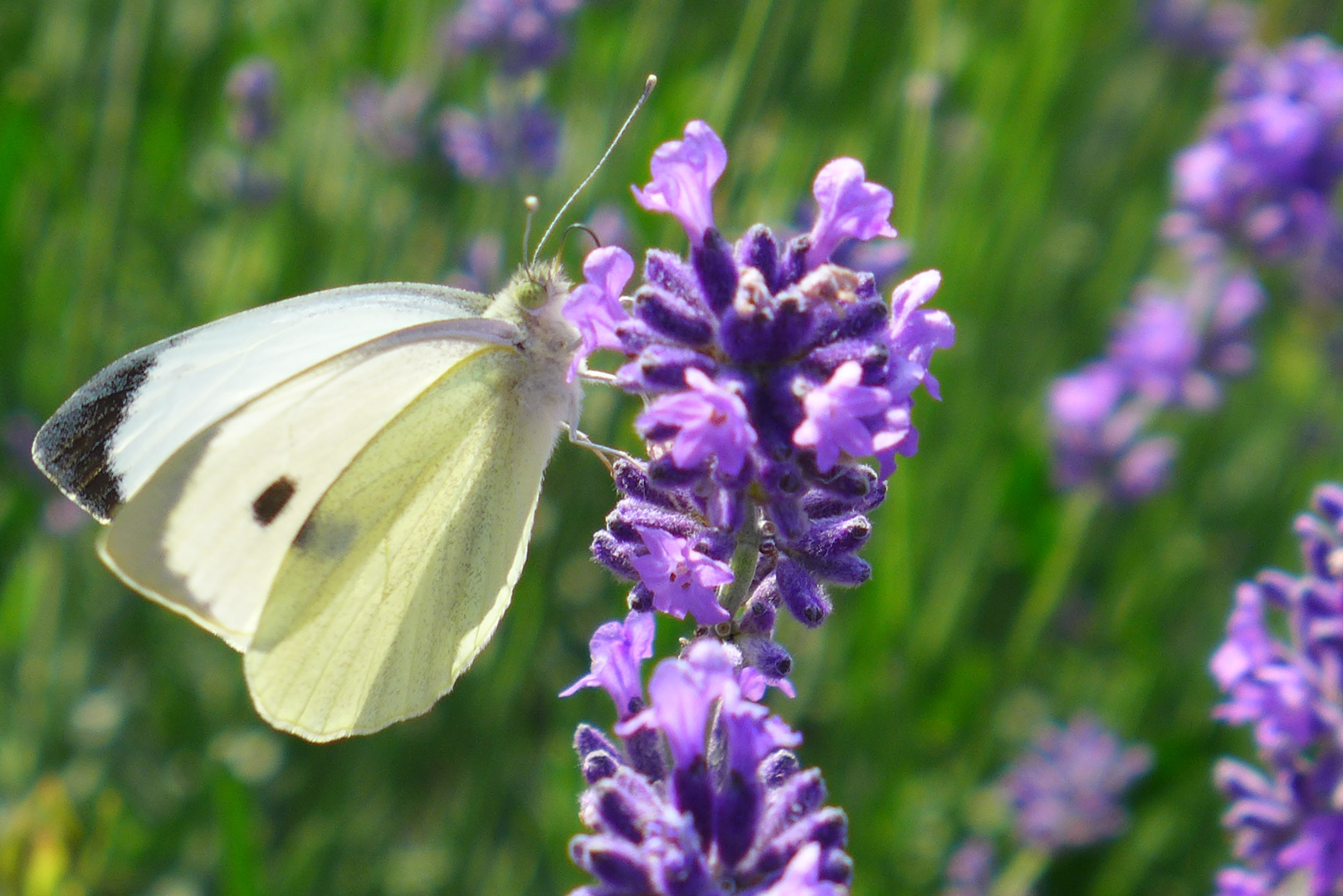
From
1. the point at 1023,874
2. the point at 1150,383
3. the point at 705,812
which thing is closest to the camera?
the point at 705,812

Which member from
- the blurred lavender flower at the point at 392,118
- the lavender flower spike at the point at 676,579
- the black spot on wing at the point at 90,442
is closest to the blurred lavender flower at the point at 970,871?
the lavender flower spike at the point at 676,579

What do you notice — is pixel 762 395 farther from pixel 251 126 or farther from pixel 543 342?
pixel 251 126

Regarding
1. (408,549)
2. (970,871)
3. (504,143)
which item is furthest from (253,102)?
(970,871)

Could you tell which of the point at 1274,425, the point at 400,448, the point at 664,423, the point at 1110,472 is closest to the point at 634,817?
the point at 664,423

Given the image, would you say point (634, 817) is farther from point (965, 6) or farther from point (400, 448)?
point (965, 6)

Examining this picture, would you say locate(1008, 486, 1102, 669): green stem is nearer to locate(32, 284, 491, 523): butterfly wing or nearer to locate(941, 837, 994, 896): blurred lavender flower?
locate(941, 837, 994, 896): blurred lavender flower

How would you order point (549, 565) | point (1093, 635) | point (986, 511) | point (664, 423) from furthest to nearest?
1. point (1093, 635)
2. point (986, 511)
3. point (549, 565)
4. point (664, 423)

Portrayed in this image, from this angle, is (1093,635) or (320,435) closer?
(320,435)

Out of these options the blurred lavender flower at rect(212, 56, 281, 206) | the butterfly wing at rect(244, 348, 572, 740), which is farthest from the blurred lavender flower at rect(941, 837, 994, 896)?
the blurred lavender flower at rect(212, 56, 281, 206)
